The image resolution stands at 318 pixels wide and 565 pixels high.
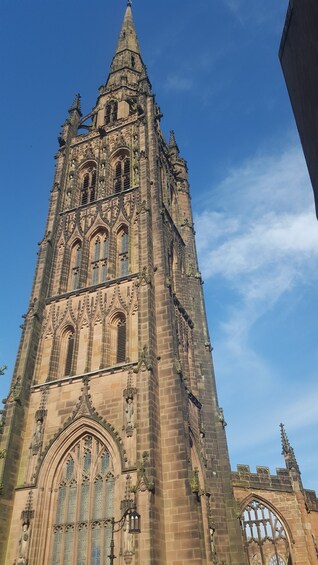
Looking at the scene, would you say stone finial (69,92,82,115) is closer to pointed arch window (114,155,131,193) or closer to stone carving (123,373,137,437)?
pointed arch window (114,155,131,193)

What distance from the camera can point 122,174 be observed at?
91.2 ft

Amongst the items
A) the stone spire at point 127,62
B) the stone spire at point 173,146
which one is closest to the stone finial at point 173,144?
the stone spire at point 173,146

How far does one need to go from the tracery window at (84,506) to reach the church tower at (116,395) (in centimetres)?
4

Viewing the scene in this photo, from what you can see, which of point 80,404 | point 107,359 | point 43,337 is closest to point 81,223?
point 43,337

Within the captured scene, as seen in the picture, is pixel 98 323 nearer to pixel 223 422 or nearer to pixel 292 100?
pixel 223 422

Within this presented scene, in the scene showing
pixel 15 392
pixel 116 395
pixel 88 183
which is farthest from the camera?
pixel 88 183

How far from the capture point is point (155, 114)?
29.8 m

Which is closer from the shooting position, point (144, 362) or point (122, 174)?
point (144, 362)

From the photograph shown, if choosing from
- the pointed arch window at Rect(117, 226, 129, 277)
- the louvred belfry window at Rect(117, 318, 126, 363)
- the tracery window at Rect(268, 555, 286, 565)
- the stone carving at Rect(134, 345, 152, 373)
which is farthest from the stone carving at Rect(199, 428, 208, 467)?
the pointed arch window at Rect(117, 226, 129, 277)

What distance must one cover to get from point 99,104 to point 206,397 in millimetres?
24416

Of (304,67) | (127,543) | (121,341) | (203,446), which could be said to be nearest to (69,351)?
(121,341)

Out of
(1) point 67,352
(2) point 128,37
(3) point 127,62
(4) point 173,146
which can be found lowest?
(1) point 67,352

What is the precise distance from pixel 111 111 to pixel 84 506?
1086 inches

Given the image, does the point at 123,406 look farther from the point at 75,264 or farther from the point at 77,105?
the point at 77,105
